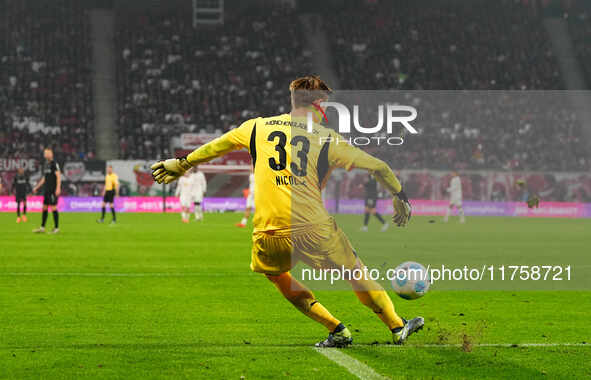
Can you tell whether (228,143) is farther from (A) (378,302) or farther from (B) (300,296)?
(A) (378,302)

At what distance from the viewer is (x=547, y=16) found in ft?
184

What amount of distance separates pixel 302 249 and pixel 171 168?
1323mm

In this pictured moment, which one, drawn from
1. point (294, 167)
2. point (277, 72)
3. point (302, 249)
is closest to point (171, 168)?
point (294, 167)

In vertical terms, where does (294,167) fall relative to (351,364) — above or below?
above

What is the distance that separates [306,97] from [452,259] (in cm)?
1094

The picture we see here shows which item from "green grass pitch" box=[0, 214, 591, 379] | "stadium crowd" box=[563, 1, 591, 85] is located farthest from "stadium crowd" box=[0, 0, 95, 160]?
"stadium crowd" box=[563, 1, 591, 85]

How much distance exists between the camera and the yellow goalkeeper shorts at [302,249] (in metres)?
6.92

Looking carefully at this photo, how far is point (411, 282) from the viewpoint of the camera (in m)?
7.84

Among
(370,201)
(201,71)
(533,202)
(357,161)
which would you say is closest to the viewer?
(357,161)

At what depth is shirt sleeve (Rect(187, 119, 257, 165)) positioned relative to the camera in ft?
23.2

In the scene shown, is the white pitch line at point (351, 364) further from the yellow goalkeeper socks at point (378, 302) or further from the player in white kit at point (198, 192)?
the player in white kit at point (198, 192)

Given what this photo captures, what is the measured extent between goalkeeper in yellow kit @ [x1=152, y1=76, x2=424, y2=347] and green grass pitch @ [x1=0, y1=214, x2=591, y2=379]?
84cm

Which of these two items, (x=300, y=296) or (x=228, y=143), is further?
(x=300, y=296)

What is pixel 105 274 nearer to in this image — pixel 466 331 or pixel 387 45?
pixel 466 331
